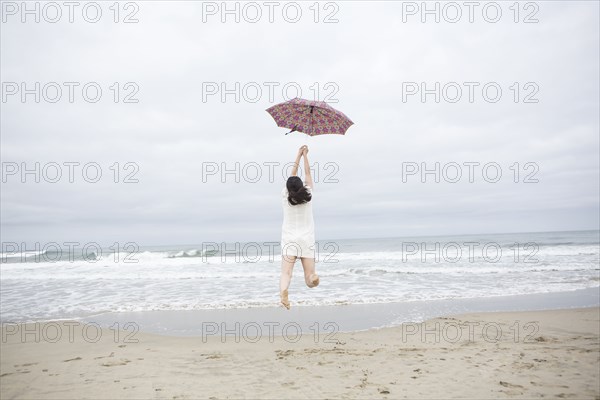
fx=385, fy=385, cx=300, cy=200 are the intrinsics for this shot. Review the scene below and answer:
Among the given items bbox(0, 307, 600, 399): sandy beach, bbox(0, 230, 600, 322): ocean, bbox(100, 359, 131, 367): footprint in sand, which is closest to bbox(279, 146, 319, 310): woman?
bbox(0, 307, 600, 399): sandy beach

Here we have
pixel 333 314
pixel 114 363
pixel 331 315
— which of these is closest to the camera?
pixel 114 363

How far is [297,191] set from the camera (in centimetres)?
430

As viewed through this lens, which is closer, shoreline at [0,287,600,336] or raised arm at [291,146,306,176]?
raised arm at [291,146,306,176]

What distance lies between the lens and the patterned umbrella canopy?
4.67 metres

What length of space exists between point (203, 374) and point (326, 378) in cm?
224

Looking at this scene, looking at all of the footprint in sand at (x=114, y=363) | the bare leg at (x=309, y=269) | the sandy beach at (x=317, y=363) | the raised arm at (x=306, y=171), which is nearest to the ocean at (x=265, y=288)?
the sandy beach at (x=317, y=363)

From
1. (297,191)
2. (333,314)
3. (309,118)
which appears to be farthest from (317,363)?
(309,118)

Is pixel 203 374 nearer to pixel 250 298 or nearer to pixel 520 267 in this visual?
pixel 250 298

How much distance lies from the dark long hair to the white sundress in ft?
0.36

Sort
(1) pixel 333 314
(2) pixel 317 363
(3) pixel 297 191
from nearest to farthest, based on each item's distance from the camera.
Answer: (3) pixel 297 191, (2) pixel 317 363, (1) pixel 333 314

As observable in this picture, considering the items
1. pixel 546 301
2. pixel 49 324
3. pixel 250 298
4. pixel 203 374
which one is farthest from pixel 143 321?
pixel 546 301

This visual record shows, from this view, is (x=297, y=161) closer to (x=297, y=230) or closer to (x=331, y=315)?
(x=297, y=230)

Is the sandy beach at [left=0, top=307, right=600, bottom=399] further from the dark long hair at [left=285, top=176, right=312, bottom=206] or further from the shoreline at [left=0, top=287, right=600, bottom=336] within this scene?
the dark long hair at [left=285, top=176, right=312, bottom=206]

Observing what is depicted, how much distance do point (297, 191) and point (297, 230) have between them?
51cm
